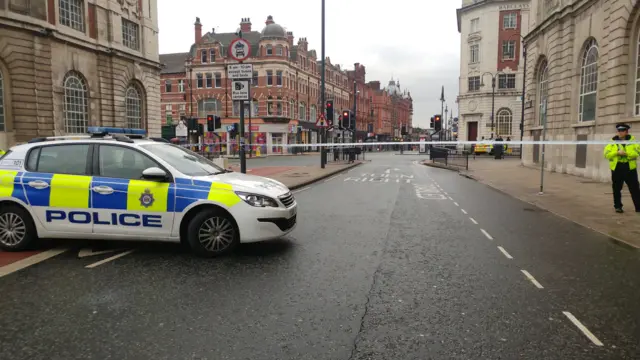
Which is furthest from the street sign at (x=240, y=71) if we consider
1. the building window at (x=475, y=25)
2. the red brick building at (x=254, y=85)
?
the building window at (x=475, y=25)

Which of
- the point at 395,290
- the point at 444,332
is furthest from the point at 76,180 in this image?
the point at 444,332

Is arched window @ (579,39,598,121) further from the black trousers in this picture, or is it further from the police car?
the police car

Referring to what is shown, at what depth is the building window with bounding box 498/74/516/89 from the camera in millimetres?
53281

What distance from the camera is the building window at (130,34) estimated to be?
30670mm

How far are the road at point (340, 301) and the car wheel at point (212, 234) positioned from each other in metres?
0.17

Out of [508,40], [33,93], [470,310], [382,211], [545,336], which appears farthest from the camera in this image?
[508,40]

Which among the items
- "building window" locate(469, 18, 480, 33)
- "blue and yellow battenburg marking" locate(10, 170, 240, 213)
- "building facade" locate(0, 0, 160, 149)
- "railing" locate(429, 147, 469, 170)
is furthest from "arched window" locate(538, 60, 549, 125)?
"building window" locate(469, 18, 480, 33)

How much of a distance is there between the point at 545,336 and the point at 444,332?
31.4 inches

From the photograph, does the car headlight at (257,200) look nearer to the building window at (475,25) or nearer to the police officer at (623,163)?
the police officer at (623,163)

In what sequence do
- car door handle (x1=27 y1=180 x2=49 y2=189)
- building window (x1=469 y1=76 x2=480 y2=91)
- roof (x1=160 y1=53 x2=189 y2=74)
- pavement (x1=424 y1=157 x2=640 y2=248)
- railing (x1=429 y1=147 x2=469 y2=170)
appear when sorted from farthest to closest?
roof (x1=160 y1=53 x2=189 y2=74) → building window (x1=469 y1=76 x2=480 y2=91) → railing (x1=429 y1=147 x2=469 y2=170) → pavement (x1=424 y1=157 x2=640 y2=248) → car door handle (x1=27 y1=180 x2=49 y2=189)

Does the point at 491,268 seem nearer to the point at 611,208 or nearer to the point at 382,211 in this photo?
the point at 382,211

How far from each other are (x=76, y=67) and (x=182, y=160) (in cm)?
2371

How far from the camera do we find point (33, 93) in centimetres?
2262

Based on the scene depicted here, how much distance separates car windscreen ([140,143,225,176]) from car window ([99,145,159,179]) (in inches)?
7.1
